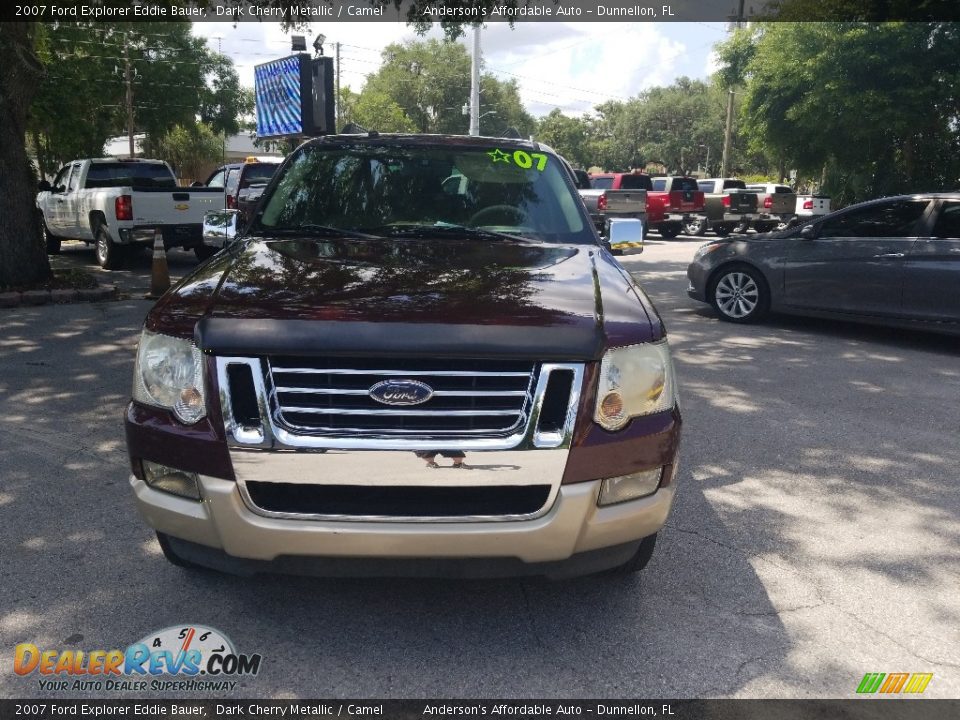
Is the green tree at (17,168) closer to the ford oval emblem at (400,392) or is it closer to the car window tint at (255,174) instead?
the car window tint at (255,174)

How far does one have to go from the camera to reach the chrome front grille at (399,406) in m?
2.74

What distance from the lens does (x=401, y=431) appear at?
2.73 m

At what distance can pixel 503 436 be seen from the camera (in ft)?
8.99

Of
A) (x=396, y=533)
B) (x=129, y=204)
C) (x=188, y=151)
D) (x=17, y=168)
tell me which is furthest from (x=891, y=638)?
(x=188, y=151)

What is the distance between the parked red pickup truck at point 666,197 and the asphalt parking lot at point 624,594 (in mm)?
19055

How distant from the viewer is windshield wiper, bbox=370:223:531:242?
4164 millimetres

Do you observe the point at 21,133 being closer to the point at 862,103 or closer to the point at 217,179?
the point at 217,179

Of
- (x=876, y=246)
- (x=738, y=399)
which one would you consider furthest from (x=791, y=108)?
(x=738, y=399)

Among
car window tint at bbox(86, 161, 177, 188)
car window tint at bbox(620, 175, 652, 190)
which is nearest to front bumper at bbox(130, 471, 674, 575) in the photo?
car window tint at bbox(86, 161, 177, 188)

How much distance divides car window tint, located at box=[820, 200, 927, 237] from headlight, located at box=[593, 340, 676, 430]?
6.65 meters

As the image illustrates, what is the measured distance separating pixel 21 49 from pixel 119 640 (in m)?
9.42

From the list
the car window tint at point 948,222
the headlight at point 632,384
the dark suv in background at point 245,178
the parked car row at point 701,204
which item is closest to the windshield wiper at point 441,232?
the headlight at point 632,384

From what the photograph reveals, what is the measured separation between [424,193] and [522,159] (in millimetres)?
648

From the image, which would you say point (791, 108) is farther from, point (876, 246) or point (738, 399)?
point (738, 399)
